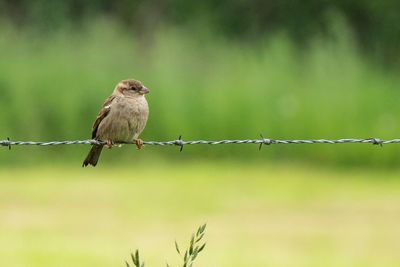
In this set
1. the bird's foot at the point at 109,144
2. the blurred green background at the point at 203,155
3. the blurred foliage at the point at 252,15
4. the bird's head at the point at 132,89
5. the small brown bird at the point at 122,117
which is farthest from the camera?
the blurred foliage at the point at 252,15

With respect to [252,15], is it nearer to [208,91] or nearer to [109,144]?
[208,91]

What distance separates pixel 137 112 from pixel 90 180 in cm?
771

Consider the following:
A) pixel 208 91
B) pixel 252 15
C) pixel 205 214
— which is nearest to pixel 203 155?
pixel 208 91

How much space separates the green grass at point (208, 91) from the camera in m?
16.9

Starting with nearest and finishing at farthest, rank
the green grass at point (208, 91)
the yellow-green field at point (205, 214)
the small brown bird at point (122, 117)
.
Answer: the small brown bird at point (122, 117) → the yellow-green field at point (205, 214) → the green grass at point (208, 91)

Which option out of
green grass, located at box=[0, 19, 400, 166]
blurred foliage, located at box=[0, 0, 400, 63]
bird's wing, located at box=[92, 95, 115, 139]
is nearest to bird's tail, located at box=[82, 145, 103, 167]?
bird's wing, located at box=[92, 95, 115, 139]

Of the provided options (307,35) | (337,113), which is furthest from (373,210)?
(307,35)

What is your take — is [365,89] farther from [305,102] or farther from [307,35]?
[307,35]

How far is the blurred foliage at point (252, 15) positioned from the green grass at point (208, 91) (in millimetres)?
4091

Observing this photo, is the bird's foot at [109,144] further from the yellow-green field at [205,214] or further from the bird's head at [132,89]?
the yellow-green field at [205,214]

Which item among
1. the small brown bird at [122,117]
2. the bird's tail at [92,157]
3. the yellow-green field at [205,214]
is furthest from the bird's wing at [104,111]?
the yellow-green field at [205,214]

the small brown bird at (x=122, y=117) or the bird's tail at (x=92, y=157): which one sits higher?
the small brown bird at (x=122, y=117)

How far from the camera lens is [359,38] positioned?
2411cm

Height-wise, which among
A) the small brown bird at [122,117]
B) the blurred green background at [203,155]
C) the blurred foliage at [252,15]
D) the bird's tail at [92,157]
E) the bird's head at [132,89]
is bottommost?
the bird's tail at [92,157]
